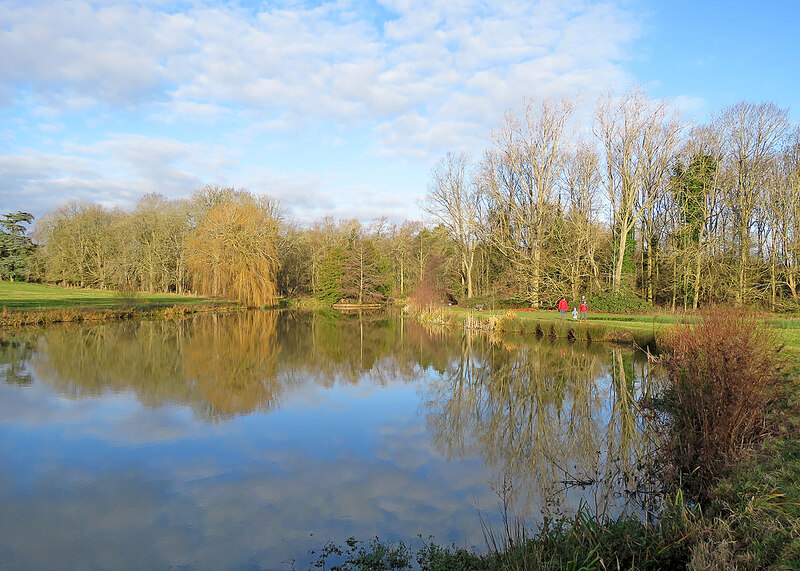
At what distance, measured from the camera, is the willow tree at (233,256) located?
3291 centimetres

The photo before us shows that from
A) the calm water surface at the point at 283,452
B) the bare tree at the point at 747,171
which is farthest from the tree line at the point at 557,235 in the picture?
the calm water surface at the point at 283,452

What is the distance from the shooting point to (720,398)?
204 inches

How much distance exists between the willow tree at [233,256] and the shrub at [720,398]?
31.0 metres

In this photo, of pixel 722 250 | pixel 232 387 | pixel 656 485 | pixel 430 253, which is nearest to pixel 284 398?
pixel 232 387

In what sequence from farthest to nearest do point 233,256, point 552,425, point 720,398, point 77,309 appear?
point 233,256 → point 77,309 → point 552,425 → point 720,398

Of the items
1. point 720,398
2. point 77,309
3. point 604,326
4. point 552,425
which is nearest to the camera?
point 720,398

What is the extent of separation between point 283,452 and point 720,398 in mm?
5491

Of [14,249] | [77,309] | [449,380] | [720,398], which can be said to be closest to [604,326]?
[449,380]

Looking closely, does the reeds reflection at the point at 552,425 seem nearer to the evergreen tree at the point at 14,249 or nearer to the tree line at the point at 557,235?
the tree line at the point at 557,235

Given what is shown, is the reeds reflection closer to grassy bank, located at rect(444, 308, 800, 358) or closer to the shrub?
the shrub

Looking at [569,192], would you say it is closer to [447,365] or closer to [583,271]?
[583,271]

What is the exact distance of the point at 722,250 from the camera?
77.7 ft

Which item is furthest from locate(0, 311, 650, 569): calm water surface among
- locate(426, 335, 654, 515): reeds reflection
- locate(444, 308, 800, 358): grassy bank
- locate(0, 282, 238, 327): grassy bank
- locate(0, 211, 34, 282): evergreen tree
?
locate(0, 211, 34, 282): evergreen tree

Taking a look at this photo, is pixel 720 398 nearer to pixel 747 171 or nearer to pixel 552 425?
pixel 552 425
